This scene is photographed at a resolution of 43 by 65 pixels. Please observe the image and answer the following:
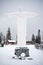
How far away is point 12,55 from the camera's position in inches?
131

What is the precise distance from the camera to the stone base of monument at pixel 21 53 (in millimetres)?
3334

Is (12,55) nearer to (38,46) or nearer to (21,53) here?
(21,53)

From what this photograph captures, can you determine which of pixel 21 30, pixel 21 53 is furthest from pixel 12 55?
pixel 21 30

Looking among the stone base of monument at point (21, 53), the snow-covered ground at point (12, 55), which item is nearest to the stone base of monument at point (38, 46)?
the snow-covered ground at point (12, 55)

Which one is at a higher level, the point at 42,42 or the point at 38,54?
the point at 42,42

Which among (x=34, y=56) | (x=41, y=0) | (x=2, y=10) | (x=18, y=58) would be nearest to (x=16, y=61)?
(x=18, y=58)

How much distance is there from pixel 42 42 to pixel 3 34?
0.86 meters

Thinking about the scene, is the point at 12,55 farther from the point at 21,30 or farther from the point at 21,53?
the point at 21,30

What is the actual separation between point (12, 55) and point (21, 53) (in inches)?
7.8

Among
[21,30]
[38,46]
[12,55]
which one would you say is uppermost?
[21,30]

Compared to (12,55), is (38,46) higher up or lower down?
higher up

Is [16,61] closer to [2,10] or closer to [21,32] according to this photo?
[21,32]

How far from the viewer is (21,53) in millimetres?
Answer: 3342

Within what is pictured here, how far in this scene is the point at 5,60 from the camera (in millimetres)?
3330
